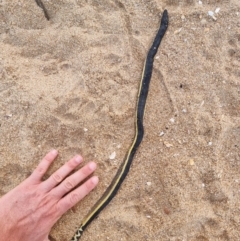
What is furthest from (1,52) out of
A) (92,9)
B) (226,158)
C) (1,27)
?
(226,158)

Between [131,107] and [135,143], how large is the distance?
261mm

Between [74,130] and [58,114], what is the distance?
0.50 ft

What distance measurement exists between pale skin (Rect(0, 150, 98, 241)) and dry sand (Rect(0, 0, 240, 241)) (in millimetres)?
94

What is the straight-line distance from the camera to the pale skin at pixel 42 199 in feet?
8.20

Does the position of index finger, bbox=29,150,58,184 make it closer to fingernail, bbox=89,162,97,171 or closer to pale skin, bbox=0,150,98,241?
pale skin, bbox=0,150,98,241

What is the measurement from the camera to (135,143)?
2711 millimetres

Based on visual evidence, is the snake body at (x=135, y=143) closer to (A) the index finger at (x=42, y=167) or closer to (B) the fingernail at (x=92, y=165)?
(B) the fingernail at (x=92, y=165)

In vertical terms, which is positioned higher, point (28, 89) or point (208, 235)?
point (28, 89)

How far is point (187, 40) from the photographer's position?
2951 millimetres

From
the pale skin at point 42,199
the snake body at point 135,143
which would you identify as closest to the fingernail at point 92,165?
the pale skin at point 42,199

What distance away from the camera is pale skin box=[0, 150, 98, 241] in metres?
2.50

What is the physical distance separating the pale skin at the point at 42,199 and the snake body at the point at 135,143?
123mm

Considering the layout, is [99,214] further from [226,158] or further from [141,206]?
[226,158]

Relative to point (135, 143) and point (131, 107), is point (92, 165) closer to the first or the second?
point (135, 143)
